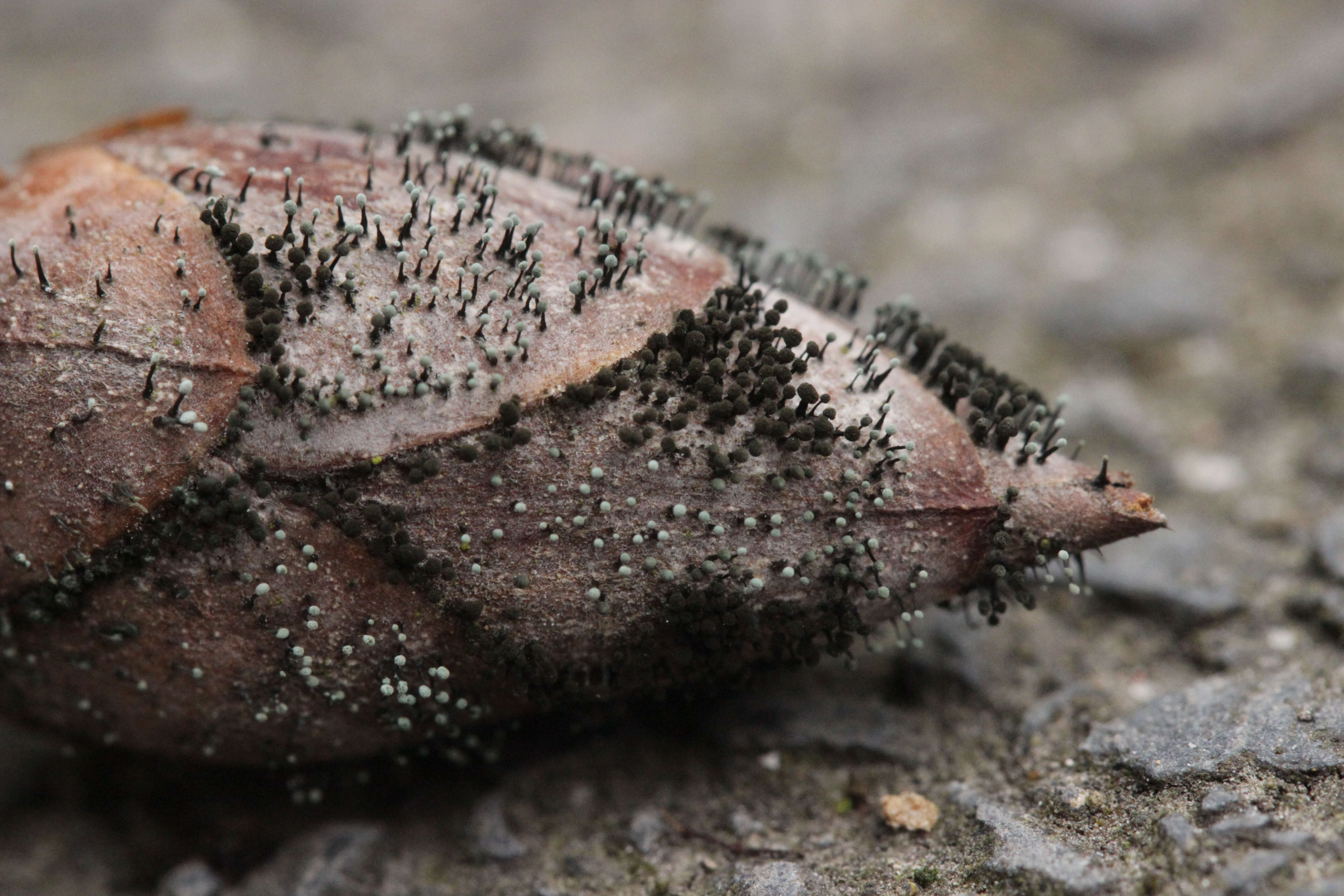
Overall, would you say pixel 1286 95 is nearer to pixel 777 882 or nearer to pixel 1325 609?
pixel 1325 609

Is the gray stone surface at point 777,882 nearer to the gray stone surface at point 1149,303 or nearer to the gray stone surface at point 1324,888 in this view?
the gray stone surface at point 1324,888

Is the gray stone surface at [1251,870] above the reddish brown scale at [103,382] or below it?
below

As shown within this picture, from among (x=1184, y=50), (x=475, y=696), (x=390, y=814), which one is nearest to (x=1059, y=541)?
(x=475, y=696)

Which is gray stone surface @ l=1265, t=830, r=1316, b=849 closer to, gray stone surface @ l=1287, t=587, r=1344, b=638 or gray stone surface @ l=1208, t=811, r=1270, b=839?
gray stone surface @ l=1208, t=811, r=1270, b=839

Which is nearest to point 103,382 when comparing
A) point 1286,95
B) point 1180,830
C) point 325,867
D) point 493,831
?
point 325,867

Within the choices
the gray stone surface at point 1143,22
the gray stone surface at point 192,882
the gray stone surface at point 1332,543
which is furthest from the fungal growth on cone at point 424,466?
the gray stone surface at point 1143,22

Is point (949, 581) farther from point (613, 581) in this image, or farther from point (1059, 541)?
point (613, 581)
